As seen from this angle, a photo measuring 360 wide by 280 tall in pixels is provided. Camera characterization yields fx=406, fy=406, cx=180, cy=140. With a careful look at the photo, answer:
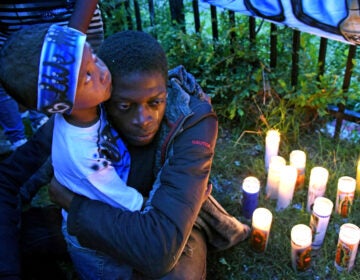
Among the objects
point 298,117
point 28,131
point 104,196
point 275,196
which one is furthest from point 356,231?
point 28,131

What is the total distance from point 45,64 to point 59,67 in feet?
0.16

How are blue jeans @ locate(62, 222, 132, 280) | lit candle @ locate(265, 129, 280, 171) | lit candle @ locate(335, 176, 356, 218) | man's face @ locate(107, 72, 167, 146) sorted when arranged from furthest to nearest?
lit candle @ locate(265, 129, 280, 171) < lit candle @ locate(335, 176, 356, 218) < blue jeans @ locate(62, 222, 132, 280) < man's face @ locate(107, 72, 167, 146)

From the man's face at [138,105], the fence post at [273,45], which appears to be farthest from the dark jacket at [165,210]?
the fence post at [273,45]

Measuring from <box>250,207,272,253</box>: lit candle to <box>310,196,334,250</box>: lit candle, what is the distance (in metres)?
0.28

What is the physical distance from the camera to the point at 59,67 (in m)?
1.39

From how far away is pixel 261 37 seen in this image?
3.70 meters

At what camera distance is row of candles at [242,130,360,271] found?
2.43 metres

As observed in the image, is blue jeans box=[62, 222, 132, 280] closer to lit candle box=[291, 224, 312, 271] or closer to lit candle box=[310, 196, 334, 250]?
lit candle box=[291, 224, 312, 271]

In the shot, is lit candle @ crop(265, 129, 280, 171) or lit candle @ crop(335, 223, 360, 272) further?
lit candle @ crop(265, 129, 280, 171)

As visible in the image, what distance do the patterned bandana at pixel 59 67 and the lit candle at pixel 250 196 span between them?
1.69 metres

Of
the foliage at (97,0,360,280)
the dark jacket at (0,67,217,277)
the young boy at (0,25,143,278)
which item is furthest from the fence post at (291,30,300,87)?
the young boy at (0,25,143,278)

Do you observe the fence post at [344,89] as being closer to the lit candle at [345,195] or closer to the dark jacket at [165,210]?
the lit candle at [345,195]

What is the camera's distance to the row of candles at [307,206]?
2434 mm

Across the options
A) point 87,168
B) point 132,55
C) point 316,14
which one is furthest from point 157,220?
point 316,14
